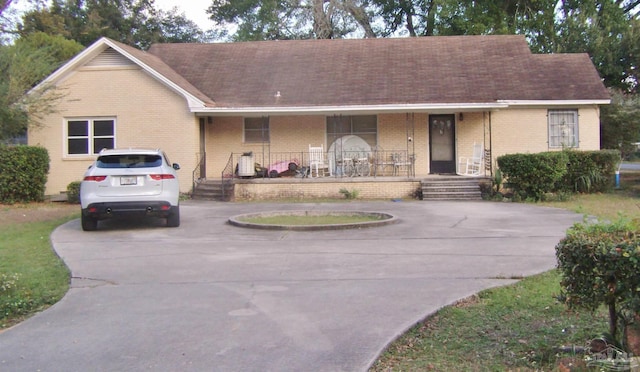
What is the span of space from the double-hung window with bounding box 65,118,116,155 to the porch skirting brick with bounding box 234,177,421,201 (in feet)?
16.5

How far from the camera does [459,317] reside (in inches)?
223

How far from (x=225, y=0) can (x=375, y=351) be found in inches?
1650

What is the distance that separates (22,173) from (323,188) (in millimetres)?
9382

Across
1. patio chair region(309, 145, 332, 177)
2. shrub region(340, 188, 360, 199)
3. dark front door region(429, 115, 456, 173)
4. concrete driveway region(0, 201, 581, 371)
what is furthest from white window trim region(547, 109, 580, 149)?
concrete driveway region(0, 201, 581, 371)

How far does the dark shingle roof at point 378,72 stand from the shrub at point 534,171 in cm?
347

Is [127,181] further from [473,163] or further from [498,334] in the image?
[473,163]

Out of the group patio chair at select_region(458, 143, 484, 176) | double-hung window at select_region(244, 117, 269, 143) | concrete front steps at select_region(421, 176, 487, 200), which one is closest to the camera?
concrete front steps at select_region(421, 176, 487, 200)

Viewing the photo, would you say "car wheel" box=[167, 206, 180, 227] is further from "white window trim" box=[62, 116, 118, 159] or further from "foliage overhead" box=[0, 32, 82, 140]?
"white window trim" box=[62, 116, 118, 159]

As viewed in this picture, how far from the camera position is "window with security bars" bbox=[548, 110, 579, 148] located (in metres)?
20.7

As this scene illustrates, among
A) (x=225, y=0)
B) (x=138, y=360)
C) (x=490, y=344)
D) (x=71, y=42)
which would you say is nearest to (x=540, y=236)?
(x=490, y=344)

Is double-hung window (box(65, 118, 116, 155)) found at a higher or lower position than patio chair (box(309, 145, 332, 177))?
higher

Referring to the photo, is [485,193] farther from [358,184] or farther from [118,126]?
[118,126]

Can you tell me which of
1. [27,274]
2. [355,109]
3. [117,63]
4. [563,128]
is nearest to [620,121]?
[563,128]

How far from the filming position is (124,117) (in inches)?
785
